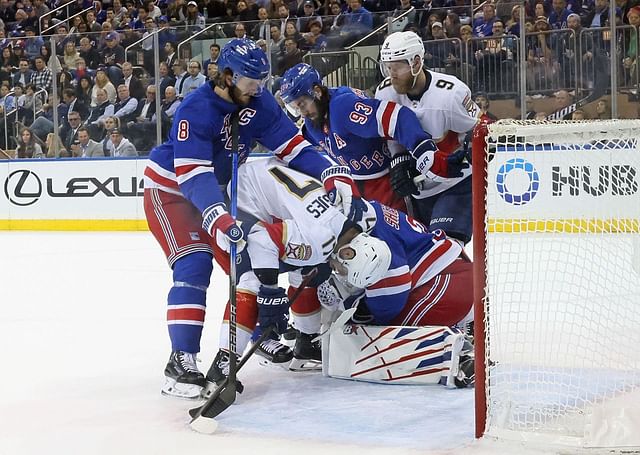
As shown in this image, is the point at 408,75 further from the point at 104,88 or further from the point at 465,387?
the point at 104,88

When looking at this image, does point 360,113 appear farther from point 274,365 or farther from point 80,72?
point 80,72

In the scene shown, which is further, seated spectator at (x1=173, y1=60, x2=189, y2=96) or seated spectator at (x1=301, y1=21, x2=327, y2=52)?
seated spectator at (x1=173, y1=60, x2=189, y2=96)

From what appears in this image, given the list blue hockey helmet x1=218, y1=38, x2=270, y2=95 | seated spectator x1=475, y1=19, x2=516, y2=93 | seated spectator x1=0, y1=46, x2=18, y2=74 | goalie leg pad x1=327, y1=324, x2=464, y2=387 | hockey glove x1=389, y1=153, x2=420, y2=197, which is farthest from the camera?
seated spectator x1=0, y1=46, x2=18, y2=74

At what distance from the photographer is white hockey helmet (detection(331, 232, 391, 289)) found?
2904 millimetres

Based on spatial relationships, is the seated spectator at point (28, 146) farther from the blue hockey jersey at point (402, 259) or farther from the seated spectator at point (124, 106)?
the blue hockey jersey at point (402, 259)

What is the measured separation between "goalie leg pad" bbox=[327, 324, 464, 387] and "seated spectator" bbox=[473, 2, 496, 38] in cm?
475

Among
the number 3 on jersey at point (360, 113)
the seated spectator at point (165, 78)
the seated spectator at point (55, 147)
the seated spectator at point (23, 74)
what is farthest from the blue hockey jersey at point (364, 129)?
the seated spectator at point (23, 74)

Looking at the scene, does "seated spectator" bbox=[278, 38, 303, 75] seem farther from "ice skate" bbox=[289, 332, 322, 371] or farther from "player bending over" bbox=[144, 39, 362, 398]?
"ice skate" bbox=[289, 332, 322, 371]

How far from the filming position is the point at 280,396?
2945 millimetres

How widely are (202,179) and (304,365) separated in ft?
2.56

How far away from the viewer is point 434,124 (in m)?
3.82

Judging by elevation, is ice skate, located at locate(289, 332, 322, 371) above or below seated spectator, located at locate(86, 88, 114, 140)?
below

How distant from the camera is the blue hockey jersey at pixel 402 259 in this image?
121 inches

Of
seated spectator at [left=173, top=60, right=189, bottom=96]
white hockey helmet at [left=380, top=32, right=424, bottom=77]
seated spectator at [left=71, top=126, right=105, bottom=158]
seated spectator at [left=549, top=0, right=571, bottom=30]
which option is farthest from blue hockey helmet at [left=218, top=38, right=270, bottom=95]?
seated spectator at [left=71, top=126, right=105, bottom=158]
